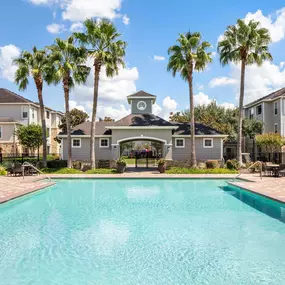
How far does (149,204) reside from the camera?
13.8m

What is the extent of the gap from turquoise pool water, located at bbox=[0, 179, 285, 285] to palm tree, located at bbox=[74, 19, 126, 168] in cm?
1373

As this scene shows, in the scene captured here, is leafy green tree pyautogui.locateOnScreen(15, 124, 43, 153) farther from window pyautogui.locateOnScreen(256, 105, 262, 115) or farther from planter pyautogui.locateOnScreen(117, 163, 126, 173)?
window pyautogui.locateOnScreen(256, 105, 262, 115)

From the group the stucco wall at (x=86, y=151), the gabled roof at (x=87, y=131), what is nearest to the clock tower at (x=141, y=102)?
the gabled roof at (x=87, y=131)

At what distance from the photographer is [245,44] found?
26.4m

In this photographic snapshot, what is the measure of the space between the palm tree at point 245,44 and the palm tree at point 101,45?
9.28 metres

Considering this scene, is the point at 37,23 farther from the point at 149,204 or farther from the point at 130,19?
the point at 149,204

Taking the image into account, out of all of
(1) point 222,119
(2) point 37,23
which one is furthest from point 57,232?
(1) point 222,119

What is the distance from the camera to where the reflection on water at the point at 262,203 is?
11.6 metres

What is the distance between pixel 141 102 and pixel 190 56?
6979mm

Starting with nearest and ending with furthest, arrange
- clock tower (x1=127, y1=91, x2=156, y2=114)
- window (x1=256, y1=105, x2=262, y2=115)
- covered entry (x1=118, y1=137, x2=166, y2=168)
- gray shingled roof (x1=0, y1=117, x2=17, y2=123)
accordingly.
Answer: covered entry (x1=118, y1=137, x2=166, y2=168) → clock tower (x1=127, y1=91, x2=156, y2=114) → gray shingled roof (x1=0, y1=117, x2=17, y2=123) → window (x1=256, y1=105, x2=262, y2=115)

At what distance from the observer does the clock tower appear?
3050 centimetres

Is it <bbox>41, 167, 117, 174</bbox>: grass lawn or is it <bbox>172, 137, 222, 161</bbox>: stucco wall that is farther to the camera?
<bbox>172, 137, 222, 161</bbox>: stucco wall

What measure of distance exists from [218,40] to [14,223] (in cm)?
2410

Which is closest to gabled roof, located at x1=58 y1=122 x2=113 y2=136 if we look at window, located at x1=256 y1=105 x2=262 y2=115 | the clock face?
the clock face
